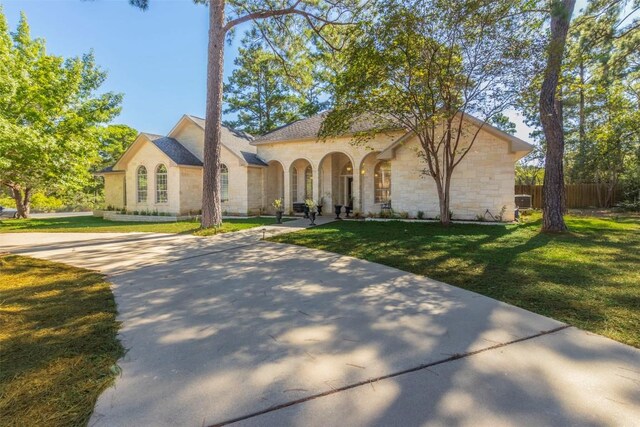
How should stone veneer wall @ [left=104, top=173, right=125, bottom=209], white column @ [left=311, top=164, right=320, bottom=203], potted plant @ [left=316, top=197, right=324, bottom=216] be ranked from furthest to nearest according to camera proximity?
stone veneer wall @ [left=104, top=173, right=125, bottom=209]
white column @ [left=311, top=164, right=320, bottom=203]
potted plant @ [left=316, top=197, right=324, bottom=216]

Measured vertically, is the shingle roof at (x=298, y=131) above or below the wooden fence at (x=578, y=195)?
above

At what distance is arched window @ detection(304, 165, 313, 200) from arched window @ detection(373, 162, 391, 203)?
4390mm

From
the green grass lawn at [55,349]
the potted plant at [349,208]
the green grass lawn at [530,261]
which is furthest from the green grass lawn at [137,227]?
the green grass lawn at [55,349]

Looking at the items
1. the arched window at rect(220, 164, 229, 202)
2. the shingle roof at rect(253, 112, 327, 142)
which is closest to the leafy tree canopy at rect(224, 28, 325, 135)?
the shingle roof at rect(253, 112, 327, 142)

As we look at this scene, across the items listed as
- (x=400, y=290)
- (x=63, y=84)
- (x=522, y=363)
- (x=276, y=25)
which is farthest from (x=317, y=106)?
(x=522, y=363)

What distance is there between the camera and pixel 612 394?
226 cm

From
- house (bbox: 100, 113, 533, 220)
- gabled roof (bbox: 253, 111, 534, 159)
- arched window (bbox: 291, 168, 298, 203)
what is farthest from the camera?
arched window (bbox: 291, 168, 298, 203)

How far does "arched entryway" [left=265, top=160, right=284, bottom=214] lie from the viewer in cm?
2036

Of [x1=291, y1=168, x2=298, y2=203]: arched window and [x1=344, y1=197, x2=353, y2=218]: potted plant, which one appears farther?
[x1=291, y1=168, x2=298, y2=203]: arched window

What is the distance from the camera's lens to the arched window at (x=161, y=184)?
62.1 ft

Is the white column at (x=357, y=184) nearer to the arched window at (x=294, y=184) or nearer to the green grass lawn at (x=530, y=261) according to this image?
the arched window at (x=294, y=184)

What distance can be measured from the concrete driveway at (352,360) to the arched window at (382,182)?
1291 centimetres

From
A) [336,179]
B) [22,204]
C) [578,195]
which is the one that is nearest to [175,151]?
[336,179]

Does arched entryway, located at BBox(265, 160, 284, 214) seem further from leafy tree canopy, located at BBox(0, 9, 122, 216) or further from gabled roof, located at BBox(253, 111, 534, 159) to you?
leafy tree canopy, located at BBox(0, 9, 122, 216)
